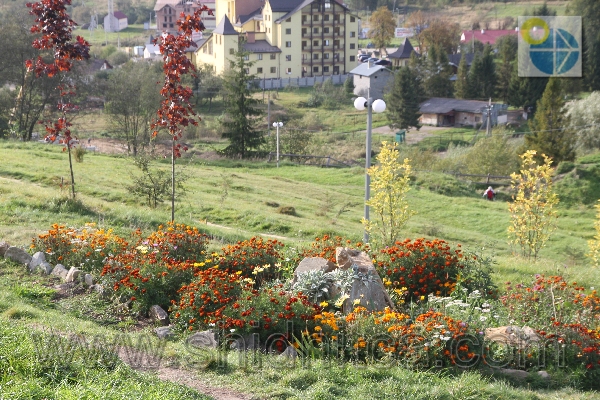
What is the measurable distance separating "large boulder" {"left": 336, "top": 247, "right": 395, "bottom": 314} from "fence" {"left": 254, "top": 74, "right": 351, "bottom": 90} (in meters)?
68.3

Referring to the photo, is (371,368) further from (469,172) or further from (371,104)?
(469,172)

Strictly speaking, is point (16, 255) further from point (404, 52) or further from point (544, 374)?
point (404, 52)

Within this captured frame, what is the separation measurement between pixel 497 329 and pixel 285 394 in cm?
336

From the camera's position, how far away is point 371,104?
13.2m

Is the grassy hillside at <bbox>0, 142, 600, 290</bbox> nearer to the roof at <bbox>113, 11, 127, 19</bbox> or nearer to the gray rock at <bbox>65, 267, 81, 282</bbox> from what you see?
the gray rock at <bbox>65, 267, 81, 282</bbox>

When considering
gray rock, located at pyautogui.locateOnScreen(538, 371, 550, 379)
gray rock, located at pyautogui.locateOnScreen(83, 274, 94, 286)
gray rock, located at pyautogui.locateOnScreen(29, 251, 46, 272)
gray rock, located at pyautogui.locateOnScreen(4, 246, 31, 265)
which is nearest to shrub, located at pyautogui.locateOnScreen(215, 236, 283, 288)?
gray rock, located at pyautogui.locateOnScreen(83, 274, 94, 286)

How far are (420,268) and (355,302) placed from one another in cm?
221

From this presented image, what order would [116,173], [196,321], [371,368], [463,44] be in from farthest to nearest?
[463,44] → [116,173] → [196,321] → [371,368]

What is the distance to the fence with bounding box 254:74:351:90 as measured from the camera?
78.6m

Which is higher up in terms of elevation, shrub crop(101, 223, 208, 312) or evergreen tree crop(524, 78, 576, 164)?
evergreen tree crop(524, 78, 576, 164)

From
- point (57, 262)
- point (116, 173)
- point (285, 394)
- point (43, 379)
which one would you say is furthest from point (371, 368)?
point (116, 173)

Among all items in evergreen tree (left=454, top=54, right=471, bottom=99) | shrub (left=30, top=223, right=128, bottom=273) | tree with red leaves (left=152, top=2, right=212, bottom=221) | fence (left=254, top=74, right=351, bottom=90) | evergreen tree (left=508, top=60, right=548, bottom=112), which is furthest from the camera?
fence (left=254, top=74, right=351, bottom=90)

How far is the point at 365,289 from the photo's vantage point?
9.30 meters

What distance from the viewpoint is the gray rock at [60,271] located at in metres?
10.3
